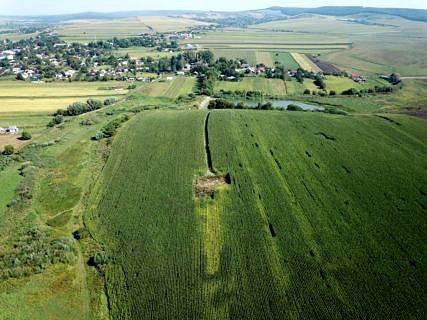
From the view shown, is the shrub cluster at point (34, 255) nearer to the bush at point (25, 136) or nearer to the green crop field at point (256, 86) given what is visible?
the bush at point (25, 136)

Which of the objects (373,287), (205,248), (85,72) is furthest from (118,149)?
(85,72)

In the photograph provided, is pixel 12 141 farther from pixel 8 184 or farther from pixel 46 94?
pixel 46 94

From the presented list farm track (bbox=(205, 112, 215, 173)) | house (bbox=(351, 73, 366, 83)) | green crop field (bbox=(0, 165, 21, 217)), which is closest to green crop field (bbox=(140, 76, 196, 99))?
farm track (bbox=(205, 112, 215, 173))

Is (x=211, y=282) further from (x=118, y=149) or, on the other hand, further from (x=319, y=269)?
(x=118, y=149)

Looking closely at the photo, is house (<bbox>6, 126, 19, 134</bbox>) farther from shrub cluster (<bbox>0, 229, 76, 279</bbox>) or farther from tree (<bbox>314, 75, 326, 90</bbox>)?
tree (<bbox>314, 75, 326, 90</bbox>)

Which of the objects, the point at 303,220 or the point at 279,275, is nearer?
the point at 279,275

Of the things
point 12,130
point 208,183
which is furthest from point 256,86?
point 208,183
